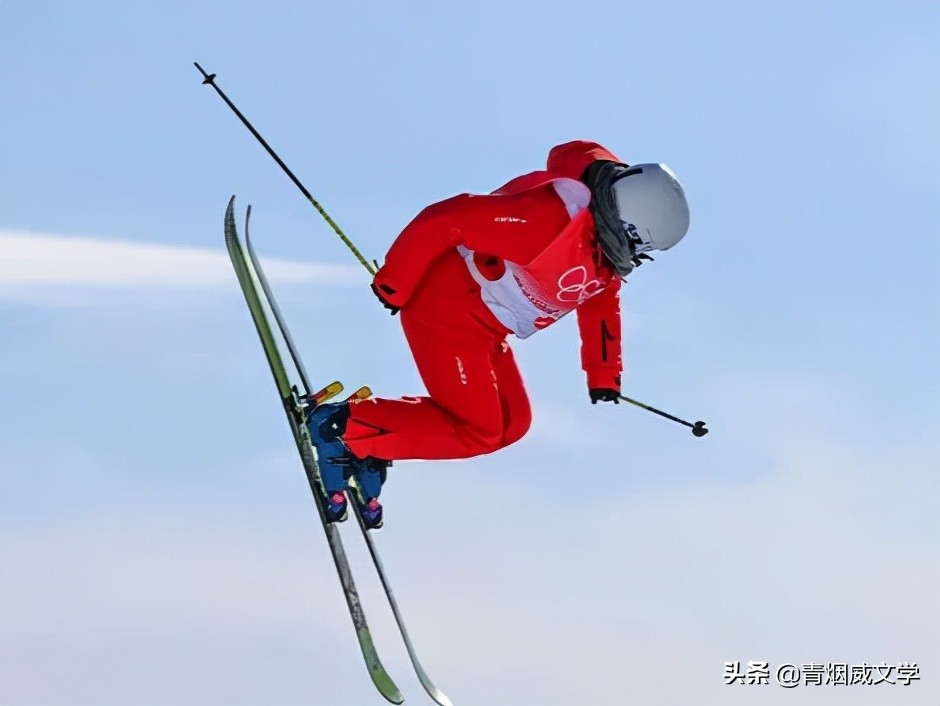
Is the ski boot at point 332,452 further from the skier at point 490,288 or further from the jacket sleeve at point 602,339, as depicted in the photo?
the jacket sleeve at point 602,339

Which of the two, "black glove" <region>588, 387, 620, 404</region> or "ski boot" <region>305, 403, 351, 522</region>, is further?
"black glove" <region>588, 387, 620, 404</region>

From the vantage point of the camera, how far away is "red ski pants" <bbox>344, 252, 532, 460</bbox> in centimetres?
762

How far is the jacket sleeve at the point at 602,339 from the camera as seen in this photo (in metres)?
8.28

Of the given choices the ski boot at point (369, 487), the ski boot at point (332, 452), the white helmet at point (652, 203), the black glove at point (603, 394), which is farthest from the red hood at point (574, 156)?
the ski boot at point (369, 487)

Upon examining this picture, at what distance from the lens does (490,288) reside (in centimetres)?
763

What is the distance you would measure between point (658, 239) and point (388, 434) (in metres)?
1.95

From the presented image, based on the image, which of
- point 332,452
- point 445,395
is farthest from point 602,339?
point 332,452

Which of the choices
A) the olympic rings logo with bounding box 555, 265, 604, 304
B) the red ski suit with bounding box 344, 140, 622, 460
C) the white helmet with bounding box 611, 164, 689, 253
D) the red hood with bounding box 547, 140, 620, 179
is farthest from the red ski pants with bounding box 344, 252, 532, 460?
the white helmet with bounding box 611, 164, 689, 253

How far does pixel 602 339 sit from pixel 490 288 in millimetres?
1061

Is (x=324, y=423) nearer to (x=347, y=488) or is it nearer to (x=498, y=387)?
(x=347, y=488)

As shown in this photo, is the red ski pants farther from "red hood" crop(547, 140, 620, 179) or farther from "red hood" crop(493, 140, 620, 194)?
"red hood" crop(547, 140, 620, 179)

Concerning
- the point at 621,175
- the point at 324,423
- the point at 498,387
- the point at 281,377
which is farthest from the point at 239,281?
the point at 621,175

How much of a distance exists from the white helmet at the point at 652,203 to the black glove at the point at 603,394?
1473 mm

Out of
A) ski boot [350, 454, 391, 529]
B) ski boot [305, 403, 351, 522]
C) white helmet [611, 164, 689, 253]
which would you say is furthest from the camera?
ski boot [350, 454, 391, 529]
